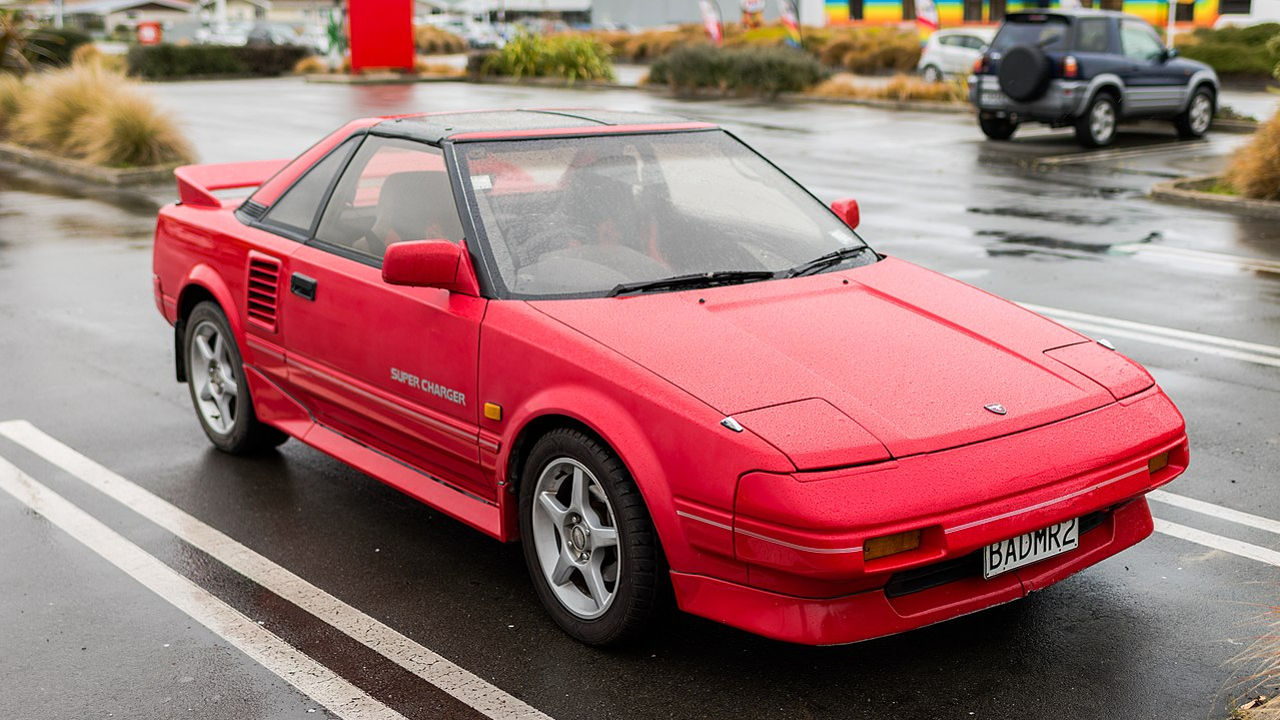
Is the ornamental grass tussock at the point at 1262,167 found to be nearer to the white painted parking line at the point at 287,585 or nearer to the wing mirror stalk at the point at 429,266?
the wing mirror stalk at the point at 429,266

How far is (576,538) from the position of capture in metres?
4.04

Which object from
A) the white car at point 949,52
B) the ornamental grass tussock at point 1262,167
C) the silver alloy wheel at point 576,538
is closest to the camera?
the silver alloy wheel at point 576,538

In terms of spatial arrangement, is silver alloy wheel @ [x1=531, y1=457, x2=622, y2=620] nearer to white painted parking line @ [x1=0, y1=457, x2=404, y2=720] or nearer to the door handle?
white painted parking line @ [x1=0, y1=457, x2=404, y2=720]

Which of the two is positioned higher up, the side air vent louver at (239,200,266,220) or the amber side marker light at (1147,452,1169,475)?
the side air vent louver at (239,200,266,220)

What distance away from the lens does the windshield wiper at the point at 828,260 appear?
187 inches

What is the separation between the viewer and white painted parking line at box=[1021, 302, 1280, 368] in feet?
25.0

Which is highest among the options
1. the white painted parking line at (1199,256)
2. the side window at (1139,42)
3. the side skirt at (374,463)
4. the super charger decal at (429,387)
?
the side window at (1139,42)

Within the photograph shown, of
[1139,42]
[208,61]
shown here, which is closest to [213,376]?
[1139,42]

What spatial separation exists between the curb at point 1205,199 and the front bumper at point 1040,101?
4.02 m

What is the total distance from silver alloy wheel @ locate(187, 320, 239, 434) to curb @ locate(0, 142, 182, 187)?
1111 centimetres

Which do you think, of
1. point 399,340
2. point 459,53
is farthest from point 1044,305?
point 459,53

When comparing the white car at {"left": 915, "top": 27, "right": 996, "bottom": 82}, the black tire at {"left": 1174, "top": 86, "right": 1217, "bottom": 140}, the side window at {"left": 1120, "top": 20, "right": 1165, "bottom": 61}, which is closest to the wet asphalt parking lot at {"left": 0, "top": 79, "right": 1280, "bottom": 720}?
the side window at {"left": 1120, "top": 20, "right": 1165, "bottom": 61}

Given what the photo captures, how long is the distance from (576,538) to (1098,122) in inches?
660

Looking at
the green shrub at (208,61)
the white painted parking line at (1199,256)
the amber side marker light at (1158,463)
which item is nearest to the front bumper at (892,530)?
the amber side marker light at (1158,463)
